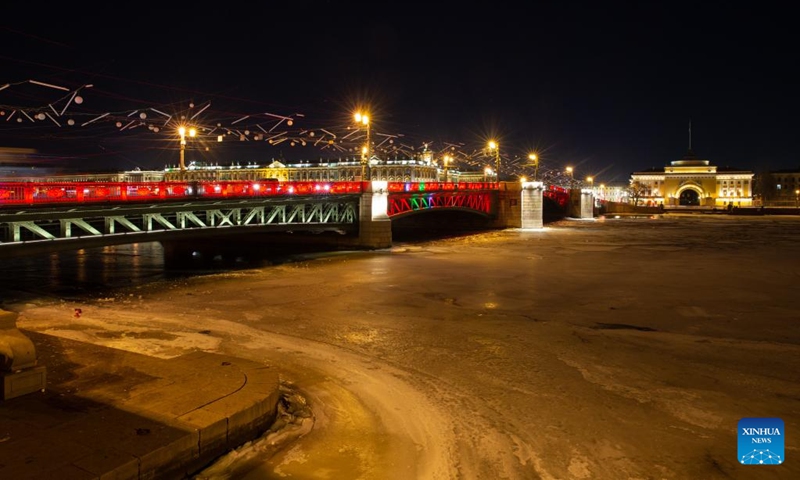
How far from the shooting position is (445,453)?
7355 mm

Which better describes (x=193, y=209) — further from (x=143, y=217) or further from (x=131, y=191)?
(x=131, y=191)

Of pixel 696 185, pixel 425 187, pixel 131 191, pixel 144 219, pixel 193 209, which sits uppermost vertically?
pixel 696 185

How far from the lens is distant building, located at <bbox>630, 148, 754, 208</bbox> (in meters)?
160

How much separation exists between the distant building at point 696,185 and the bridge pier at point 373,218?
131 m

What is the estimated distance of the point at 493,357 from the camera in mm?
11922

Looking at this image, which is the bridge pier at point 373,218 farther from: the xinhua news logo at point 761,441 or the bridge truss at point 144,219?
the xinhua news logo at point 761,441

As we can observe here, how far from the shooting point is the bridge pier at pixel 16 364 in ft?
24.4

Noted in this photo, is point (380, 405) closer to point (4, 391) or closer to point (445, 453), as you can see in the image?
point (445, 453)

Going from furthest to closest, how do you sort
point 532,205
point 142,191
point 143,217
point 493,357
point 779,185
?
point 779,185 < point 532,205 < point 143,217 < point 142,191 < point 493,357

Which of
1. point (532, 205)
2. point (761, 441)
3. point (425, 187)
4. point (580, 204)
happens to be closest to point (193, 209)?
point (425, 187)

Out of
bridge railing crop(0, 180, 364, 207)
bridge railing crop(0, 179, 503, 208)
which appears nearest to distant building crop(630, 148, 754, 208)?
bridge railing crop(0, 179, 503, 208)

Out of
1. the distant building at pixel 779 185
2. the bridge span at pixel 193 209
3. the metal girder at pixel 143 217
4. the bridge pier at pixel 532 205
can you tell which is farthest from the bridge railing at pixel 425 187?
the distant building at pixel 779 185

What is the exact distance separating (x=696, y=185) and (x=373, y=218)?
488 feet

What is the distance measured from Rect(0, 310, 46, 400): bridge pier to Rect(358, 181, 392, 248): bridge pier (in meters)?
31.8
